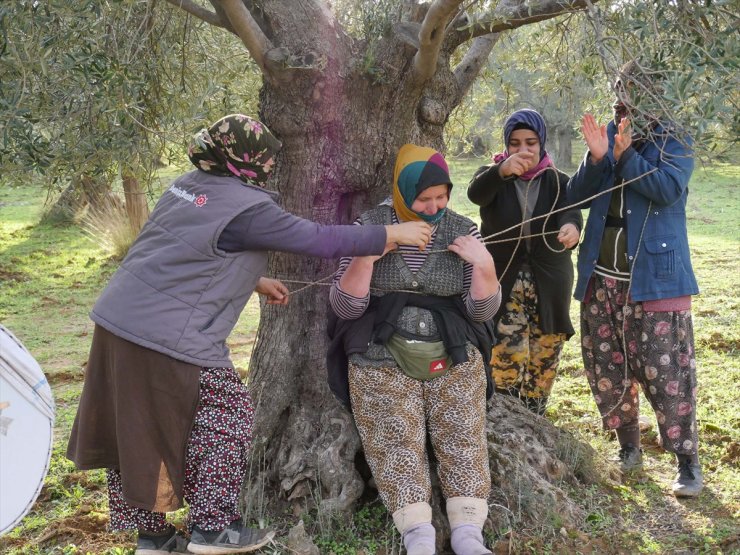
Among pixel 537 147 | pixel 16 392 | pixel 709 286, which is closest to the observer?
pixel 16 392

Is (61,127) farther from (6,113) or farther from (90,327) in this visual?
(90,327)

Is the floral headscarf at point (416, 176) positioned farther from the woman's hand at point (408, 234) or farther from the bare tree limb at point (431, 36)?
the bare tree limb at point (431, 36)

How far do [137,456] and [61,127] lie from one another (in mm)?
1883

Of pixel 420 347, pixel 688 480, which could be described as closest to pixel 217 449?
pixel 420 347

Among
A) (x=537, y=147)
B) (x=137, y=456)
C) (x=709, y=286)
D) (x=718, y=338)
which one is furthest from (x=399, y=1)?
(x=709, y=286)

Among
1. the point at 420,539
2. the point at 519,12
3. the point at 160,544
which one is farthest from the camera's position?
the point at 519,12

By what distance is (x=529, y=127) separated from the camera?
175 inches

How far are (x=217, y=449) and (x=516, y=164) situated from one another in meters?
2.19

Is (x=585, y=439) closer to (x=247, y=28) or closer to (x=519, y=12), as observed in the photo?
(x=519, y=12)

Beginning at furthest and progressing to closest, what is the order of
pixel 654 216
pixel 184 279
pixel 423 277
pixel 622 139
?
pixel 654 216 < pixel 622 139 < pixel 423 277 < pixel 184 279

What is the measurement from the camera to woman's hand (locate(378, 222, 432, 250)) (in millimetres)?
3494

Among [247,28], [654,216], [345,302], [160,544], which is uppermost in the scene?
[247,28]

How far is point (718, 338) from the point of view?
725 cm

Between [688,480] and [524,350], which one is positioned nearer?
[688,480]
